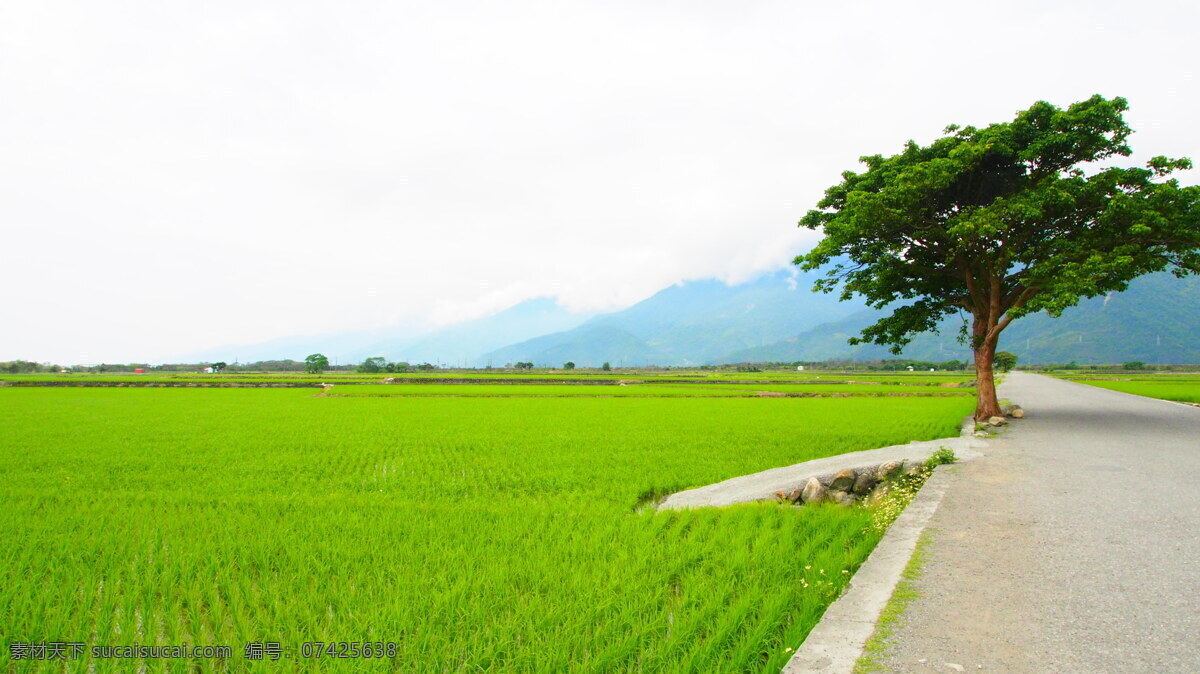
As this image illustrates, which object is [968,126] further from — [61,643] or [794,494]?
[61,643]

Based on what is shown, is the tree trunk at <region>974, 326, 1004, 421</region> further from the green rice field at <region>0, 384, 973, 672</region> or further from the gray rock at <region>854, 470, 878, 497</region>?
the gray rock at <region>854, 470, 878, 497</region>

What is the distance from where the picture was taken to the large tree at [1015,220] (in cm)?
1375

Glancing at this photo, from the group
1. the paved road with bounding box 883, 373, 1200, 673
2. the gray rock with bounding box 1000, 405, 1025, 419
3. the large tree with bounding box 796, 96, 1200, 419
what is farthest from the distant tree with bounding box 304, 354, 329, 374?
the paved road with bounding box 883, 373, 1200, 673

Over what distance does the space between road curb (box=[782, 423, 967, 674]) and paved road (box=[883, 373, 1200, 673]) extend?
21 cm

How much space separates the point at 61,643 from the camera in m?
3.82

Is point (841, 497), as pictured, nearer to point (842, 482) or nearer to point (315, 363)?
point (842, 482)

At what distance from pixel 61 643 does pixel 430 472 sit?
753 centimetres

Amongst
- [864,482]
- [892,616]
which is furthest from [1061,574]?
[864,482]

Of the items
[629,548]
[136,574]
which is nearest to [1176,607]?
[629,548]

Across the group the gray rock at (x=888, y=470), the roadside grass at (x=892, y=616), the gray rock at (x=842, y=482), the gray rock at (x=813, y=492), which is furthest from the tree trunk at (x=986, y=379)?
the roadside grass at (x=892, y=616)

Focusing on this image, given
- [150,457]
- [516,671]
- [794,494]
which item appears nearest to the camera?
[516,671]

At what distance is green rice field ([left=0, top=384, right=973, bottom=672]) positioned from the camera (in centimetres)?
378

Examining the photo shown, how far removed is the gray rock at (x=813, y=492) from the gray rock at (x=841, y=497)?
0.44ft

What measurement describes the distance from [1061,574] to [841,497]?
148 inches
